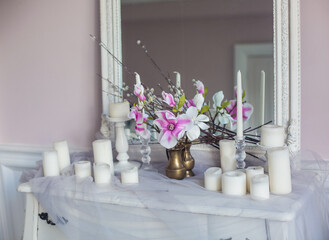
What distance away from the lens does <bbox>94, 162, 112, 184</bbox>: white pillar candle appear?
1.24 metres

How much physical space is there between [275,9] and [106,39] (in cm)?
59

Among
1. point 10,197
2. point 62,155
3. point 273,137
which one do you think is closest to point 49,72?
point 62,155

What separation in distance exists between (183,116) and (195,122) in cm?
5

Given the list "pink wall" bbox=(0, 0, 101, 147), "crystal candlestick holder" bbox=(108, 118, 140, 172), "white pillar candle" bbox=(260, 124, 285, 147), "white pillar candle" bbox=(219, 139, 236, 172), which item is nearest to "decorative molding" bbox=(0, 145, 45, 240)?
"pink wall" bbox=(0, 0, 101, 147)

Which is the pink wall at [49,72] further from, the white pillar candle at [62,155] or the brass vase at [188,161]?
the brass vase at [188,161]

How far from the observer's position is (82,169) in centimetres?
129

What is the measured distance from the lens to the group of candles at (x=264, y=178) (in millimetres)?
1061

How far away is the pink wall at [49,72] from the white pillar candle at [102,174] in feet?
1.47

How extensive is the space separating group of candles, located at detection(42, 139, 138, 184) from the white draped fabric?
3cm

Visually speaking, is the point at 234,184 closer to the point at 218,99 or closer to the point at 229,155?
the point at 229,155

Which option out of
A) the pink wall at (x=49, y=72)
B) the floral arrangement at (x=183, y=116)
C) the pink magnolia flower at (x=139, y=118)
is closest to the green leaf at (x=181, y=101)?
the floral arrangement at (x=183, y=116)

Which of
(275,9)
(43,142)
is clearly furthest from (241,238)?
(43,142)

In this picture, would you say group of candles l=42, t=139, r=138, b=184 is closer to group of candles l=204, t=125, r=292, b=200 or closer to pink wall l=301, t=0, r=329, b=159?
group of candles l=204, t=125, r=292, b=200

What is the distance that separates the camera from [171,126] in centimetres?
119
